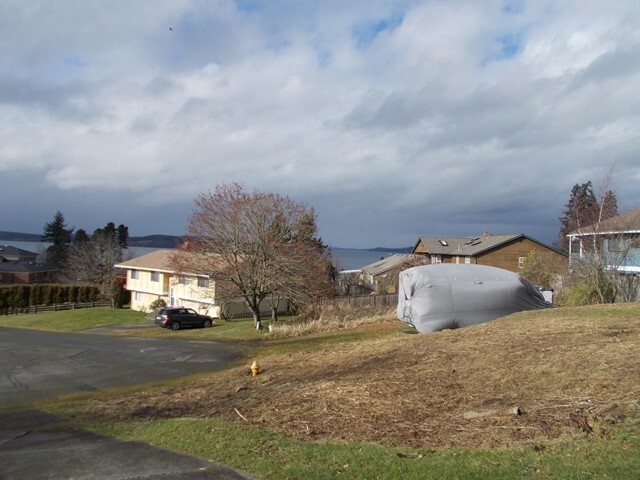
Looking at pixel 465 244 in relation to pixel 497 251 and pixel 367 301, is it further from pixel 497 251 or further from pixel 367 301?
pixel 367 301

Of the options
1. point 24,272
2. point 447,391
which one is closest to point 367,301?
point 447,391

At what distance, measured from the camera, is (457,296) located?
2050 centimetres

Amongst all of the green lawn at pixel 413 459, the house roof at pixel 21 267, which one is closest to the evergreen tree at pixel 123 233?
the house roof at pixel 21 267

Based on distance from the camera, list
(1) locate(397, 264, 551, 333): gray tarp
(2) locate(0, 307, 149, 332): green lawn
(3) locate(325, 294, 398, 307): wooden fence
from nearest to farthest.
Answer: (1) locate(397, 264, 551, 333): gray tarp → (3) locate(325, 294, 398, 307): wooden fence → (2) locate(0, 307, 149, 332): green lawn

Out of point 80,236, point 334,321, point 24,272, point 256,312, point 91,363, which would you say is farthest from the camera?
point 80,236

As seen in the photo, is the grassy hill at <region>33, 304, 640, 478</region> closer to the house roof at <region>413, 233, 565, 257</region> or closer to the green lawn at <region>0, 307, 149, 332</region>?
the green lawn at <region>0, 307, 149, 332</region>

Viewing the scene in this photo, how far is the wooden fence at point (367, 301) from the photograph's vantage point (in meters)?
36.8

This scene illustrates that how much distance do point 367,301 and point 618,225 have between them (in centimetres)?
1678

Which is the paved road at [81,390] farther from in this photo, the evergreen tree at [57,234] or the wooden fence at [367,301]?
the evergreen tree at [57,234]

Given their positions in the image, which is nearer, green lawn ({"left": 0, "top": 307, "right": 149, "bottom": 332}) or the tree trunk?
the tree trunk

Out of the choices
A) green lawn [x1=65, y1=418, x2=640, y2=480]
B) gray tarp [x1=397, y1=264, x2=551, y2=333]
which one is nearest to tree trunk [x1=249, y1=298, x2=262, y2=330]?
gray tarp [x1=397, y1=264, x2=551, y2=333]

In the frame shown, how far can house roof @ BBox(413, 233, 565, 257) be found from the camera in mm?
59531

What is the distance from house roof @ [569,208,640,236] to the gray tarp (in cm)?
822

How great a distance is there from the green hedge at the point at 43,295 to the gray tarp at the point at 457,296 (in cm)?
4918
